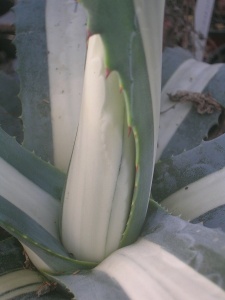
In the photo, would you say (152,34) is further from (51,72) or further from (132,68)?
(51,72)

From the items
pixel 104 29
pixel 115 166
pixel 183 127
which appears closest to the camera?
pixel 104 29

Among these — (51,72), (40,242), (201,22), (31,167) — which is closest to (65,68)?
(51,72)

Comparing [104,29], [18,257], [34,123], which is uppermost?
[104,29]

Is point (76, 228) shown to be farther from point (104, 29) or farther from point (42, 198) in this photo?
point (104, 29)

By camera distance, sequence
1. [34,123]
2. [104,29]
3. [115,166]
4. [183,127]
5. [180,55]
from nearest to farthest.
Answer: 1. [104,29]
2. [115,166]
3. [34,123]
4. [183,127]
5. [180,55]

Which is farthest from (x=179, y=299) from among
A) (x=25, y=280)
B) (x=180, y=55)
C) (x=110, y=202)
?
(x=180, y=55)

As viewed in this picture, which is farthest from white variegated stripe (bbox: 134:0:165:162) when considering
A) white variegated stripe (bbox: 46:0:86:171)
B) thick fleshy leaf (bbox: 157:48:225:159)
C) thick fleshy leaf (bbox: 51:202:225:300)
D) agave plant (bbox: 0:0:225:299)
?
thick fleshy leaf (bbox: 157:48:225:159)

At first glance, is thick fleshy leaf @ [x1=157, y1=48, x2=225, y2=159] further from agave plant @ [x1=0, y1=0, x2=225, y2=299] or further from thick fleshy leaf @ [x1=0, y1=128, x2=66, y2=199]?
thick fleshy leaf @ [x1=0, y1=128, x2=66, y2=199]

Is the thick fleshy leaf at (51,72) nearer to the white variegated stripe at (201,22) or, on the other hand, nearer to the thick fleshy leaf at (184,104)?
the thick fleshy leaf at (184,104)
